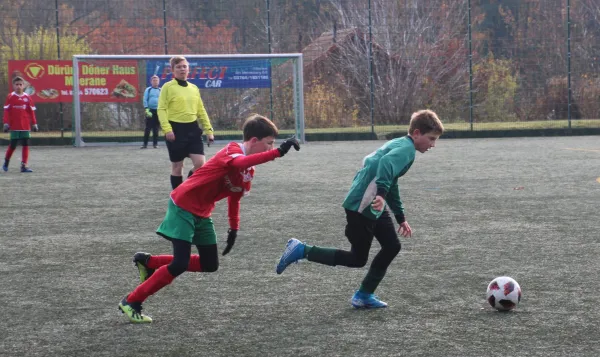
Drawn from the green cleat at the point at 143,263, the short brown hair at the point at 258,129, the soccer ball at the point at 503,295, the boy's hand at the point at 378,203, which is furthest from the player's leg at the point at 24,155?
the soccer ball at the point at 503,295

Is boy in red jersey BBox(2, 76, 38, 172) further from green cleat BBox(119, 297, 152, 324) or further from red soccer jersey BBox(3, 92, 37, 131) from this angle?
green cleat BBox(119, 297, 152, 324)

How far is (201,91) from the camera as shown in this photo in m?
24.0

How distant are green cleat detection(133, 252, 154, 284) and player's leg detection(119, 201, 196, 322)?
1.39 ft

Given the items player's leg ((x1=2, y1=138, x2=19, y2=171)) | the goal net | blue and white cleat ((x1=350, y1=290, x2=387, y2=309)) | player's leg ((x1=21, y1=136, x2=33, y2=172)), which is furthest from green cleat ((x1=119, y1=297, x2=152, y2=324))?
the goal net

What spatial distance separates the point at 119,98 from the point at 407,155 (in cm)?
1920

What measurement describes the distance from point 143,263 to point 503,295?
7.40 feet

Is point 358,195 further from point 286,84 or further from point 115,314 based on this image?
point 286,84

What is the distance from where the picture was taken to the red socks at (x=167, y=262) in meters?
5.71

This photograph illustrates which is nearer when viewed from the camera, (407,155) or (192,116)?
(407,155)

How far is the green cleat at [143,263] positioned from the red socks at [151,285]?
0.42 metres

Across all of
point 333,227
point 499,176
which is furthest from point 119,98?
point 333,227

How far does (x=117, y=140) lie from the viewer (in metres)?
24.2

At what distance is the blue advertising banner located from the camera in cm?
2373

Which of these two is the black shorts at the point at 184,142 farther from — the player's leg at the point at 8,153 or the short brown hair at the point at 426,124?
the player's leg at the point at 8,153
